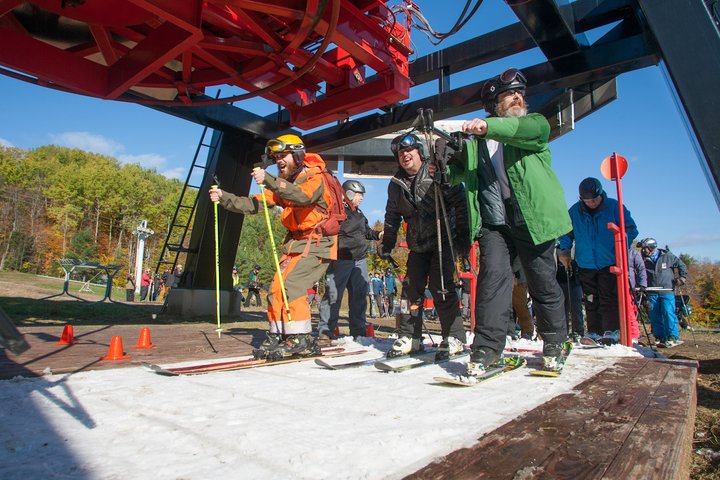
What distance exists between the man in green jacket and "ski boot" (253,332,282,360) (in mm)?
1594

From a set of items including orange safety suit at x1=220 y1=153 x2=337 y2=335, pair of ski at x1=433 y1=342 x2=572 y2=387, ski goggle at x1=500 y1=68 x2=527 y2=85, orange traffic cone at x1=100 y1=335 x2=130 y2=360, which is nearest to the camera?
pair of ski at x1=433 y1=342 x2=572 y2=387

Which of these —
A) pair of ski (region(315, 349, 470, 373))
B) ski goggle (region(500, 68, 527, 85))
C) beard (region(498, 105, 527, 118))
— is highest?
ski goggle (region(500, 68, 527, 85))

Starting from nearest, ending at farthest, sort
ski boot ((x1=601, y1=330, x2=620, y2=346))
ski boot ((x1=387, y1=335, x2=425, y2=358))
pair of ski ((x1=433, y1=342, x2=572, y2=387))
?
1. pair of ski ((x1=433, y1=342, x2=572, y2=387))
2. ski boot ((x1=387, y1=335, x2=425, y2=358))
3. ski boot ((x1=601, y1=330, x2=620, y2=346))

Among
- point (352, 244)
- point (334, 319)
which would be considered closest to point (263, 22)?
point (352, 244)

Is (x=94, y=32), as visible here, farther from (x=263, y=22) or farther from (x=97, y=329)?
(x=97, y=329)

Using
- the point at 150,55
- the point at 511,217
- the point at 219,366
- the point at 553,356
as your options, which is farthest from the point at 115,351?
the point at 553,356

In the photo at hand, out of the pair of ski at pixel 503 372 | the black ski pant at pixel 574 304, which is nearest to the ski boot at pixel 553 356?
the pair of ski at pixel 503 372

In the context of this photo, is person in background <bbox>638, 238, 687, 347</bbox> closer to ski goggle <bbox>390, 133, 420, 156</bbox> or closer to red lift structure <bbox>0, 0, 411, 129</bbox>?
ski goggle <bbox>390, 133, 420, 156</bbox>

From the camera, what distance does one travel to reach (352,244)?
5320 millimetres

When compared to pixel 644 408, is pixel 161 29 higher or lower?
higher

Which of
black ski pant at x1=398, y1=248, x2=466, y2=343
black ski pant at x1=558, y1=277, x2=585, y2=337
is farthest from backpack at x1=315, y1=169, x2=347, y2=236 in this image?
black ski pant at x1=558, y1=277, x2=585, y2=337

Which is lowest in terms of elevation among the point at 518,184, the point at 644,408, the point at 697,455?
the point at 697,455

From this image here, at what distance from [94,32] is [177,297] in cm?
461

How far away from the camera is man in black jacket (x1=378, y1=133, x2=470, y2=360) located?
3.71m
